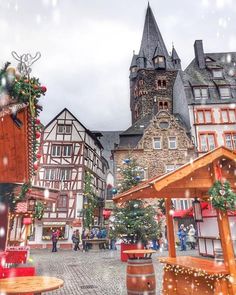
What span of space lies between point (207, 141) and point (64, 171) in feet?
46.1

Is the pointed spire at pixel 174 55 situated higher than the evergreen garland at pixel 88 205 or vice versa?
the pointed spire at pixel 174 55

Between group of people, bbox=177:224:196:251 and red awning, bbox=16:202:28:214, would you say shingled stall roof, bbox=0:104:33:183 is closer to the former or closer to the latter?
red awning, bbox=16:202:28:214

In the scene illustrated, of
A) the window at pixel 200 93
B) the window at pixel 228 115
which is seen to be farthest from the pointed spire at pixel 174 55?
the window at pixel 228 115

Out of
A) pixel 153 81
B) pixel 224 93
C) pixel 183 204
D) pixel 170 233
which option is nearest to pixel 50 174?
pixel 183 204

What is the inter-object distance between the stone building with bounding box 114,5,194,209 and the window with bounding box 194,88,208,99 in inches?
55.3

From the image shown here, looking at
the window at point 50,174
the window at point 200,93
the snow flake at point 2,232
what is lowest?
the snow flake at point 2,232

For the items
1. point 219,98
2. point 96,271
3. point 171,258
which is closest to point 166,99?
point 219,98

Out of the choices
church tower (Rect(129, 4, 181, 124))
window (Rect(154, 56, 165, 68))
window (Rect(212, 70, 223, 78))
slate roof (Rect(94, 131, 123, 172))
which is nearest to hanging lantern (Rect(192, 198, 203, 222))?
window (Rect(212, 70, 223, 78))

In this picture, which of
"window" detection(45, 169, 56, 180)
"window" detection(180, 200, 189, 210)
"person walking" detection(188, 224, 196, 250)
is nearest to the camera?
"person walking" detection(188, 224, 196, 250)

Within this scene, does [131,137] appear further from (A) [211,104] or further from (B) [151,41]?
(B) [151,41]

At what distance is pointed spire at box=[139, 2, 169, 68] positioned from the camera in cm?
4000

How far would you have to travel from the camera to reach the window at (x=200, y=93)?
2769 cm

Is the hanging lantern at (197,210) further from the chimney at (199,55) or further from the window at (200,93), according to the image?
the chimney at (199,55)

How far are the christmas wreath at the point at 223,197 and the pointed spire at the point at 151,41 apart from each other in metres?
35.3
